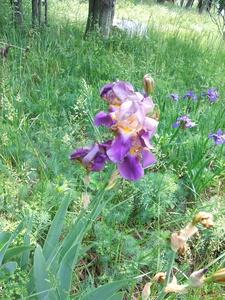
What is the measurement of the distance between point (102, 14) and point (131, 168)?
431cm

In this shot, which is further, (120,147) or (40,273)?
(40,273)

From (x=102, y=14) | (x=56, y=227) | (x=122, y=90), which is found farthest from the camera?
(x=102, y=14)

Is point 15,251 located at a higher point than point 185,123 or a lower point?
lower

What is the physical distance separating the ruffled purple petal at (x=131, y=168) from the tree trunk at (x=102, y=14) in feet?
13.3

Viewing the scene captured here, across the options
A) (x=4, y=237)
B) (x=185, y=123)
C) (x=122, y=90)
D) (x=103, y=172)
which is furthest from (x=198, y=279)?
(x=185, y=123)

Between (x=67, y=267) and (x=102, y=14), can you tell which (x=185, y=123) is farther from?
(x=102, y=14)

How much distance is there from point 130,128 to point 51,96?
180 centimetres

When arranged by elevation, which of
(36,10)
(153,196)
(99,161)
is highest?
(36,10)

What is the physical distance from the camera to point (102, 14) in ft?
14.7

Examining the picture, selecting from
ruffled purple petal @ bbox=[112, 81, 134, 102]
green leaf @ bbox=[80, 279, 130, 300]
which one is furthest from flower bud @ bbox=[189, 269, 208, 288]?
ruffled purple petal @ bbox=[112, 81, 134, 102]

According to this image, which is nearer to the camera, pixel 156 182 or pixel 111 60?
pixel 156 182

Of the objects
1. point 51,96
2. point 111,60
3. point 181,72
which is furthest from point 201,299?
point 181,72

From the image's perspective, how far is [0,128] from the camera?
A: 1805 millimetres

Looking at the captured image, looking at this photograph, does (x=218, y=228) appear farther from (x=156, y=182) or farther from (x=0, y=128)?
(x=0, y=128)
